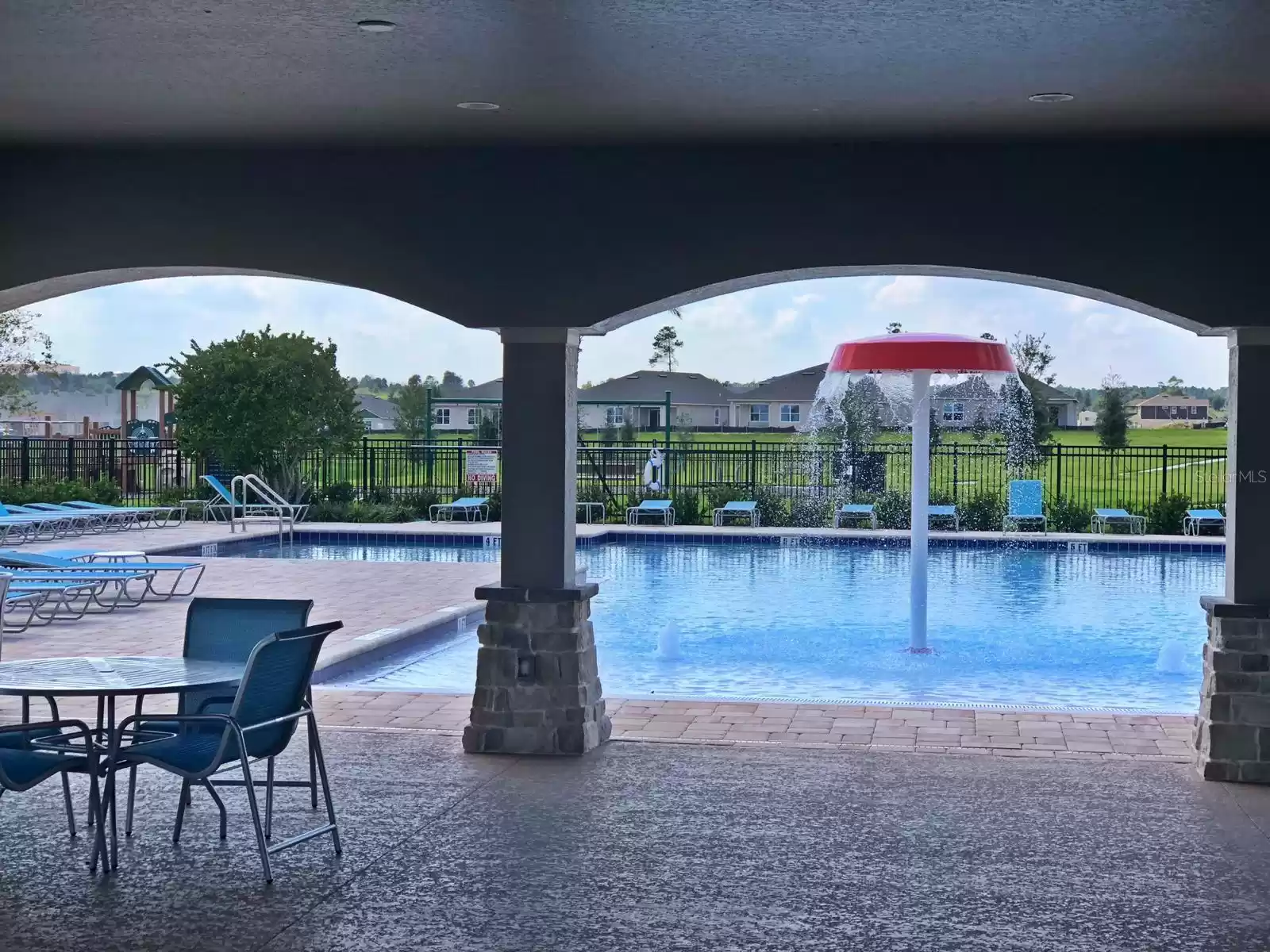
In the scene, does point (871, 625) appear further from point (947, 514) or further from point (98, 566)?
point (947, 514)

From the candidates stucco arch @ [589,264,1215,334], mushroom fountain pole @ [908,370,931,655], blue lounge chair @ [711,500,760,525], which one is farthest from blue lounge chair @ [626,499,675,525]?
stucco arch @ [589,264,1215,334]

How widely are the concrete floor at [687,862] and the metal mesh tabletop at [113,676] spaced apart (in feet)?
2.18

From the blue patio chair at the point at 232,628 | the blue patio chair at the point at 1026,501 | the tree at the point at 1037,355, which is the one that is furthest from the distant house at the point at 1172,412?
the blue patio chair at the point at 232,628

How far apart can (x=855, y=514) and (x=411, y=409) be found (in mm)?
18864

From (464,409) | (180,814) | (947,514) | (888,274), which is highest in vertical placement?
(464,409)

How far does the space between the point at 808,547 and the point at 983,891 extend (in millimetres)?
13197

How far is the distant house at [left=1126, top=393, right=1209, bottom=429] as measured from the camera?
38750 mm

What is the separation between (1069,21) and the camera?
4.49 meters

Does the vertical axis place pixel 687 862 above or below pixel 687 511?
below

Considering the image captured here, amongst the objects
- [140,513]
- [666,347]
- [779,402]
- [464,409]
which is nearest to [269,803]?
[140,513]

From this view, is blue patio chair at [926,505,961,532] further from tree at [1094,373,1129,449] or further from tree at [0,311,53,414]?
tree at [0,311,53,414]

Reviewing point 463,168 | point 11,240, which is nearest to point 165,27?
point 463,168

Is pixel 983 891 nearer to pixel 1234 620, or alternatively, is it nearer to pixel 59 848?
pixel 1234 620

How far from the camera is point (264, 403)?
21.0 meters
